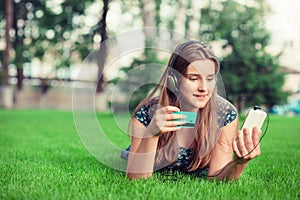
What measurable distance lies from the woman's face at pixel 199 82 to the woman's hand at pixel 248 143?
34cm

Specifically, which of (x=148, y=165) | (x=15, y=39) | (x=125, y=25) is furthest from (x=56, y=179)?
(x=15, y=39)

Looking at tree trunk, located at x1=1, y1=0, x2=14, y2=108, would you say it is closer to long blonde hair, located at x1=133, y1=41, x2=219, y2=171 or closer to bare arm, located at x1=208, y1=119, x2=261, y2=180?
long blonde hair, located at x1=133, y1=41, x2=219, y2=171

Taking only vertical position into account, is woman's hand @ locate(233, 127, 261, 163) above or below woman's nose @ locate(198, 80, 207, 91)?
below

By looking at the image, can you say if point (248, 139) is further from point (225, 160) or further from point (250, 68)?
point (250, 68)

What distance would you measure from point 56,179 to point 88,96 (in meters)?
0.76

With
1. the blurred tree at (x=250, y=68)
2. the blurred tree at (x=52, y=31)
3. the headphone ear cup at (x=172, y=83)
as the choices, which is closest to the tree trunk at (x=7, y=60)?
the blurred tree at (x=52, y=31)

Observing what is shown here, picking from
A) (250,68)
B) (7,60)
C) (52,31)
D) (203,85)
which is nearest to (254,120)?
(203,85)

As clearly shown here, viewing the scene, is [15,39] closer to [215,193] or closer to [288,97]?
[288,97]

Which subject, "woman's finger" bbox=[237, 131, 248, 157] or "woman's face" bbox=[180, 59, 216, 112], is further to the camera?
"woman's face" bbox=[180, 59, 216, 112]

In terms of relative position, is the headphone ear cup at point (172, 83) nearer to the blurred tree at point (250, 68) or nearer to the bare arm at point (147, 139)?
the bare arm at point (147, 139)

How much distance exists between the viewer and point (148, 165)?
7.27ft

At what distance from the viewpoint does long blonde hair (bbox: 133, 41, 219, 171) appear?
2.17 m

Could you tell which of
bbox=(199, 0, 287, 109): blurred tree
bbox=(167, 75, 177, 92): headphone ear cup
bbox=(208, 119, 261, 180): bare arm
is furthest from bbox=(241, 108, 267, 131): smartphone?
bbox=(199, 0, 287, 109): blurred tree

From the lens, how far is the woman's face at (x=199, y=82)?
2.14 meters
